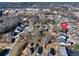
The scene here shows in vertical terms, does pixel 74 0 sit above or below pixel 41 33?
above

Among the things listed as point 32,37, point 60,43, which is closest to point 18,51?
point 32,37

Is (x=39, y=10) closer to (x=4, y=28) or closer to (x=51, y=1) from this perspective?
(x=51, y=1)

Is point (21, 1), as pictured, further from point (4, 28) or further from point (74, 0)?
point (74, 0)

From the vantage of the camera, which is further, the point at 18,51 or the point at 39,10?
the point at 39,10

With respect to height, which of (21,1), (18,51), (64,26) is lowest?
(18,51)

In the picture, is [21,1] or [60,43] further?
[21,1]

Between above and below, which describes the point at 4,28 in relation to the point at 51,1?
below

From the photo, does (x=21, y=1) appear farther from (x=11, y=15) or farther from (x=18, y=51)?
(x=18, y=51)

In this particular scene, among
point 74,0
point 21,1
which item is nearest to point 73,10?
point 74,0
